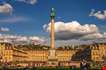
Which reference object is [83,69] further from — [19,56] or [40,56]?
[40,56]

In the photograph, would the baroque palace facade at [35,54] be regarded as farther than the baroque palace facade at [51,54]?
Yes

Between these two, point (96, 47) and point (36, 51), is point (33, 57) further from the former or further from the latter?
point (96, 47)

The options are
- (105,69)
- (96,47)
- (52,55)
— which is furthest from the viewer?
(96,47)

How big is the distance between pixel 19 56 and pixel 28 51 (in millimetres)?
16202

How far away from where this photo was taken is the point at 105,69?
19.5 meters

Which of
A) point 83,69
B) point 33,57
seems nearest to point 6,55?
point 33,57

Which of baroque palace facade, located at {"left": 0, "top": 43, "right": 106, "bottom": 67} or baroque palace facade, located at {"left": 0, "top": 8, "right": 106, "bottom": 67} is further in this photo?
baroque palace facade, located at {"left": 0, "top": 43, "right": 106, "bottom": 67}

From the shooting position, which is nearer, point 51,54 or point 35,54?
point 51,54

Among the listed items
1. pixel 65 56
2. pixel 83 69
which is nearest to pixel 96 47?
pixel 65 56

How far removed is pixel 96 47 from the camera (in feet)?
504

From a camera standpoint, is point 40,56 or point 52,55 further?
point 40,56

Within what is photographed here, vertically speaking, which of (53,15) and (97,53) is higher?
(53,15)

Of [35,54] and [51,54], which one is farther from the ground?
[35,54]

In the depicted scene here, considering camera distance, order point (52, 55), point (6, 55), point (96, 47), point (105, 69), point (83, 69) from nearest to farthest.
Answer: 1. point (105, 69)
2. point (83, 69)
3. point (52, 55)
4. point (6, 55)
5. point (96, 47)
